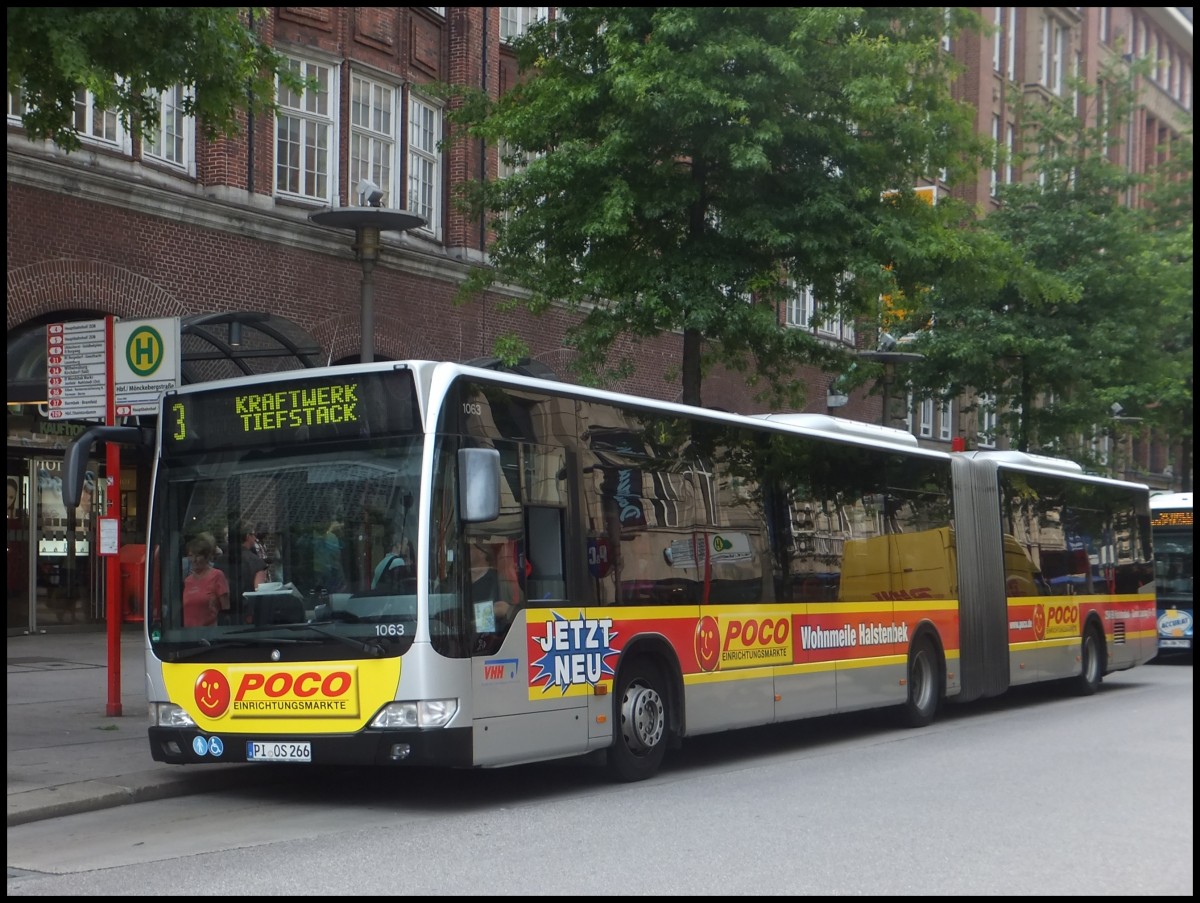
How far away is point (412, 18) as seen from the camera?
25188 mm

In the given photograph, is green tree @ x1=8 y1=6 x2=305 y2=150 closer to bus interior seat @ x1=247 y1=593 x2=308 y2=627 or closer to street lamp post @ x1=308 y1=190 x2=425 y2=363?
street lamp post @ x1=308 y1=190 x2=425 y2=363

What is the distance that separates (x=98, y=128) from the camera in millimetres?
19953

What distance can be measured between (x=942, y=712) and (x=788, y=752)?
517 centimetres

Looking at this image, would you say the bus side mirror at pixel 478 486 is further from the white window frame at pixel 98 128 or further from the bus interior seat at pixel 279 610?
the white window frame at pixel 98 128

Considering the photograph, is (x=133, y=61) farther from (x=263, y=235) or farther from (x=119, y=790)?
(x=263, y=235)

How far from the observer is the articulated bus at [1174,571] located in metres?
29.1

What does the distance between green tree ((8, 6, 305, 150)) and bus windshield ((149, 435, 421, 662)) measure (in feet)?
8.84

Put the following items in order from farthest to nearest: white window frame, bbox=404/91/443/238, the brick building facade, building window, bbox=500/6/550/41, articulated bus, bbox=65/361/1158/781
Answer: building window, bbox=500/6/550/41 < white window frame, bbox=404/91/443/238 < the brick building facade < articulated bus, bbox=65/361/1158/781

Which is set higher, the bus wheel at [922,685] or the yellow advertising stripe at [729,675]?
the yellow advertising stripe at [729,675]

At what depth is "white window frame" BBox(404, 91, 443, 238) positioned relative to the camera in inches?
995

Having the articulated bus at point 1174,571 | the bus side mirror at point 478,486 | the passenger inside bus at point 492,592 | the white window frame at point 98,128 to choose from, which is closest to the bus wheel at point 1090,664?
the articulated bus at point 1174,571

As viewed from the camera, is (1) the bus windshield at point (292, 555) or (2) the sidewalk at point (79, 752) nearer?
(1) the bus windshield at point (292, 555)

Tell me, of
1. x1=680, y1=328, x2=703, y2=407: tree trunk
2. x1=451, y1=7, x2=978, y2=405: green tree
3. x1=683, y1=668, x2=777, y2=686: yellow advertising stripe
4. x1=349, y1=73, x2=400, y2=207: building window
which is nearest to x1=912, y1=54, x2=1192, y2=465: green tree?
x1=451, y1=7, x2=978, y2=405: green tree

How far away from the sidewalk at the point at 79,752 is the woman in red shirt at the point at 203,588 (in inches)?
46.9
